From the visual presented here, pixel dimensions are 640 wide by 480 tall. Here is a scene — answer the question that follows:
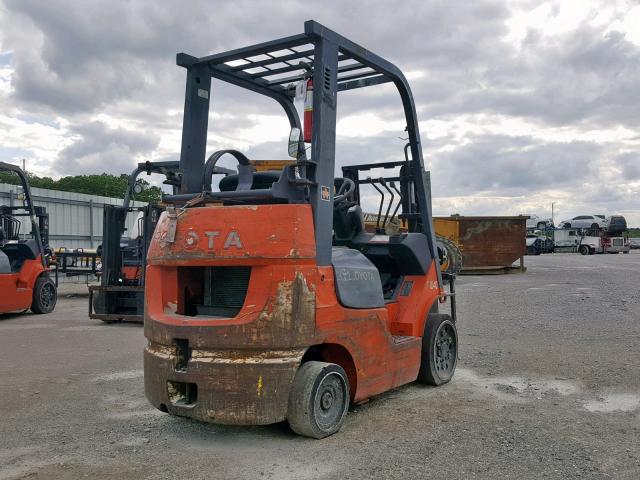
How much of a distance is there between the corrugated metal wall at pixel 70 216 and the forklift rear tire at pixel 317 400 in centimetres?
2088

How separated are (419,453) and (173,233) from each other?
2292 mm

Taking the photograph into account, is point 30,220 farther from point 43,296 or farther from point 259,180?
point 259,180

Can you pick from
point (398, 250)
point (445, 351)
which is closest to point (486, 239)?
point (445, 351)

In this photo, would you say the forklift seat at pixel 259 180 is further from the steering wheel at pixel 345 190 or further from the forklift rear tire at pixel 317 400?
the forklift rear tire at pixel 317 400

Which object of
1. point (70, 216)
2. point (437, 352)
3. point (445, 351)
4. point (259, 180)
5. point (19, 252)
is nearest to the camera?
point (259, 180)

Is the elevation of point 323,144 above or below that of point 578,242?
below

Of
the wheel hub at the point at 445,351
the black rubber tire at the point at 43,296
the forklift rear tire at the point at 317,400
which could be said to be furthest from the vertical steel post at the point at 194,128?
the black rubber tire at the point at 43,296

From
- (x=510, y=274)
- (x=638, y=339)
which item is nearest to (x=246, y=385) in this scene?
(x=638, y=339)

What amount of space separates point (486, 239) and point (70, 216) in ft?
53.6

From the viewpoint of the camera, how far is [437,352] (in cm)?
627

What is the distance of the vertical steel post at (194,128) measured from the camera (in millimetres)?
5434

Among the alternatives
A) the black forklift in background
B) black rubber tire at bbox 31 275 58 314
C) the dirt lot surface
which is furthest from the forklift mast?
the dirt lot surface

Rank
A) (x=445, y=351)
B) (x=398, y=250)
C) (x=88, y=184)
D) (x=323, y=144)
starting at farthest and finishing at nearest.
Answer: (x=88, y=184), (x=445, y=351), (x=398, y=250), (x=323, y=144)

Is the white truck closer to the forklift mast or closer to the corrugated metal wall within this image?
the corrugated metal wall
